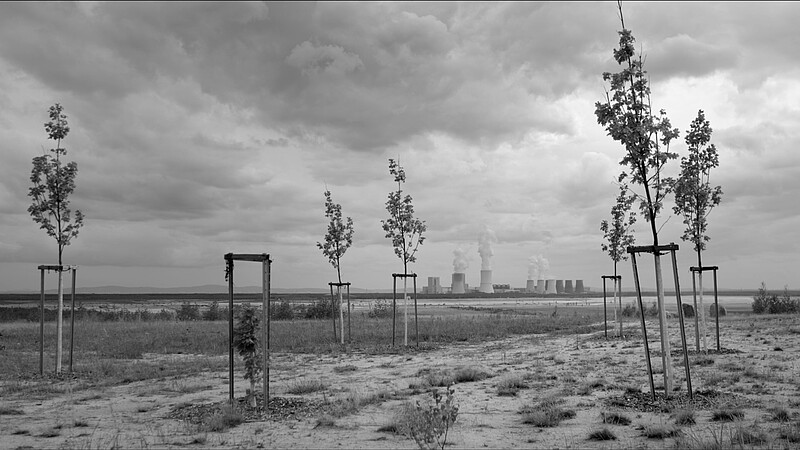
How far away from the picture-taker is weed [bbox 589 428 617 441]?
842 centimetres

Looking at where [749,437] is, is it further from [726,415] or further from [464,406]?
[464,406]

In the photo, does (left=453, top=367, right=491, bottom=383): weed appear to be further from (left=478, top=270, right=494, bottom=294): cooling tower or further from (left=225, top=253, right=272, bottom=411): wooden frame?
(left=478, top=270, right=494, bottom=294): cooling tower

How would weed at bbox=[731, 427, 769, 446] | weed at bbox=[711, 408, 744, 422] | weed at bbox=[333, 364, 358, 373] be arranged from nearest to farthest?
weed at bbox=[731, 427, 769, 446] < weed at bbox=[711, 408, 744, 422] < weed at bbox=[333, 364, 358, 373]

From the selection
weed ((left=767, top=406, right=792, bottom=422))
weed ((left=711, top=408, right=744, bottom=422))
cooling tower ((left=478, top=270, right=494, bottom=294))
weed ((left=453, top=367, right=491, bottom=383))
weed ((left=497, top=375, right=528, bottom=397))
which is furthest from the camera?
cooling tower ((left=478, top=270, right=494, bottom=294))

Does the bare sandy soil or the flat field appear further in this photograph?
the flat field

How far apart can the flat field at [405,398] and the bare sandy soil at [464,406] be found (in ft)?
0.12

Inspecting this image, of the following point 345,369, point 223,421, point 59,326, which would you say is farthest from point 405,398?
point 59,326

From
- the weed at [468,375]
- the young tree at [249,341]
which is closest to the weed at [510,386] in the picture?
the weed at [468,375]

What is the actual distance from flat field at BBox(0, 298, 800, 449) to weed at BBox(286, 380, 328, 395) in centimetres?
5

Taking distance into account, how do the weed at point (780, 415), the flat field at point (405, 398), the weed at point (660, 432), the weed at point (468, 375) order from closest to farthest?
the weed at point (660, 432) < the flat field at point (405, 398) < the weed at point (780, 415) < the weed at point (468, 375)

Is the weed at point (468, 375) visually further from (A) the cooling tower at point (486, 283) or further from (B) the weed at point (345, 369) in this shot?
(A) the cooling tower at point (486, 283)

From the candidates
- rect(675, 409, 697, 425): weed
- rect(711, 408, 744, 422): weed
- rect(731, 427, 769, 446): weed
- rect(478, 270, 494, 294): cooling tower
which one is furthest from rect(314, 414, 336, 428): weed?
rect(478, 270, 494, 294): cooling tower

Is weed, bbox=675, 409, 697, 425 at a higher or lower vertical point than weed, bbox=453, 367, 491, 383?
higher

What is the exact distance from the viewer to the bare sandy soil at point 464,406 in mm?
8500
